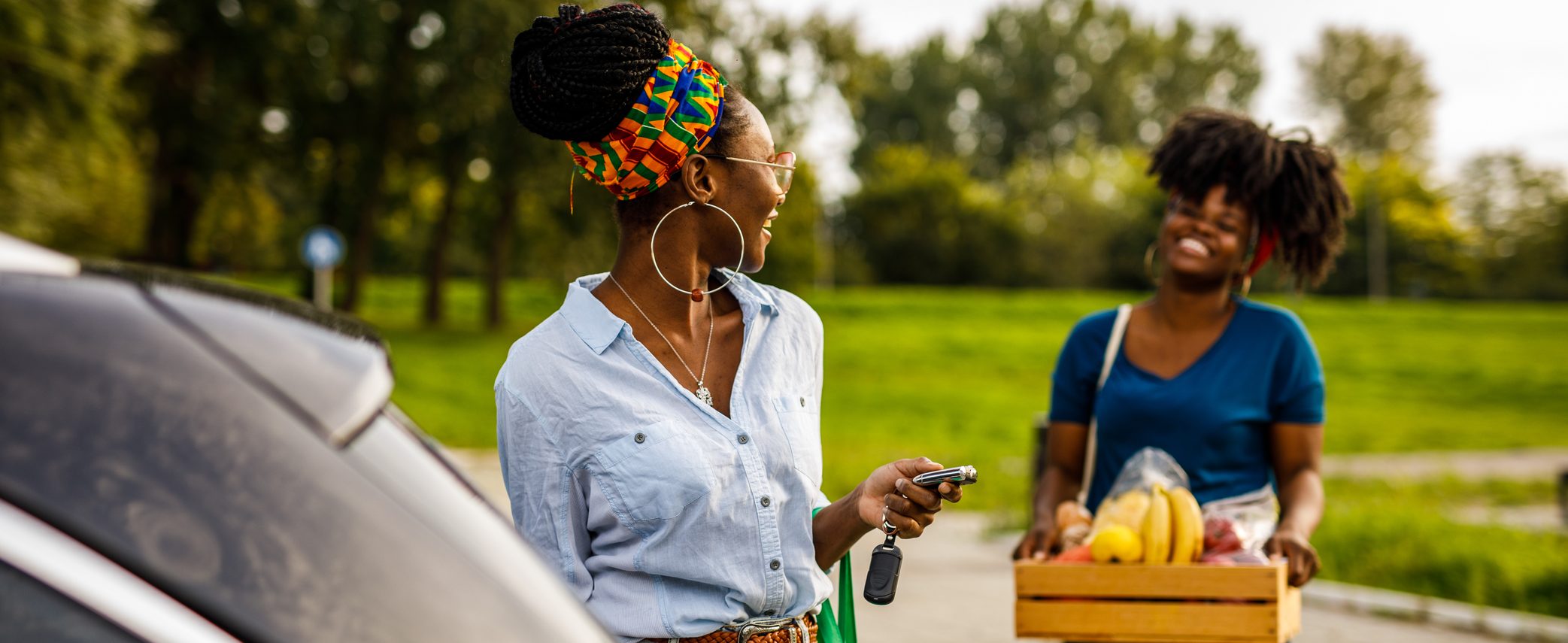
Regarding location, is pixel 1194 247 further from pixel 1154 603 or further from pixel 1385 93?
pixel 1385 93

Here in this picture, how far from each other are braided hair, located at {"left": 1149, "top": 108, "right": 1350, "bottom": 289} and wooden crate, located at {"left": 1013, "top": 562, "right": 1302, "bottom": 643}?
107cm

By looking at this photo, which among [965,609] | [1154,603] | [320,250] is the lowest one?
[965,609]

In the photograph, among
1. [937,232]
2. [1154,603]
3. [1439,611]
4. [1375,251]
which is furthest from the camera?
[937,232]

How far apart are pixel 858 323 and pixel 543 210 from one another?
433 inches

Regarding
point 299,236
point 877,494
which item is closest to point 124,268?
point 877,494

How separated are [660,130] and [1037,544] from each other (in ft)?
5.88

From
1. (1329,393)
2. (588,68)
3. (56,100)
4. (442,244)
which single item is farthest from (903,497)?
(442,244)

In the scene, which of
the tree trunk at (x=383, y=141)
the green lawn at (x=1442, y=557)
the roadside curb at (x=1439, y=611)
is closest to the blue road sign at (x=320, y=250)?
the tree trunk at (x=383, y=141)

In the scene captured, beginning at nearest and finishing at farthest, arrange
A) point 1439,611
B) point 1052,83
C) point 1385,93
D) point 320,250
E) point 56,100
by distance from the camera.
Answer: point 1439,611
point 56,100
point 320,250
point 1385,93
point 1052,83

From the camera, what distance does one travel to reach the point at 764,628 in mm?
2299

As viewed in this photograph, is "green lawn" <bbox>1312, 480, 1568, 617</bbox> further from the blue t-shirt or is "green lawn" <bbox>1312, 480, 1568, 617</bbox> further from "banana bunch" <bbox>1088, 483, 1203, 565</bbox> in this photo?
"banana bunch" <bbox>1088, 483, 1203, 565</bbox>

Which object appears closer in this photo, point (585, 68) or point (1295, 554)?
point (585, 68)

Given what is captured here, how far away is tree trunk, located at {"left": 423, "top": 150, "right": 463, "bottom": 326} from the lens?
31797 mm

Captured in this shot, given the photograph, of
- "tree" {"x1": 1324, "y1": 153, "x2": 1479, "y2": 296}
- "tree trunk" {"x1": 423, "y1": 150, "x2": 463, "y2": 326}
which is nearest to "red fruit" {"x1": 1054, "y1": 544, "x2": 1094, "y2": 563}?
"tree trunk" {"x1": 423, "y1": 150, "x2": 463, "y2": 326}
